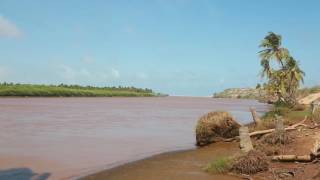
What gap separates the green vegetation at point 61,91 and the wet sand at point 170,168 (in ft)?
256

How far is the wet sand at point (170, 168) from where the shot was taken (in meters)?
11.4

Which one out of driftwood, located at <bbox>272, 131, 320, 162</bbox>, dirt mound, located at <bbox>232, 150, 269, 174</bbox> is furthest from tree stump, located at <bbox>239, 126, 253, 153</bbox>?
dirt mound, located at <bbox>232, 150, 269, 174</bbox>

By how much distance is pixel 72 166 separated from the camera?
14180 millimetres

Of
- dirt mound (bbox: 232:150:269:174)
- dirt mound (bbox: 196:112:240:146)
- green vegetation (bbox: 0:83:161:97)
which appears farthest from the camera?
green vegetation (bbox: 0:83:161:97)

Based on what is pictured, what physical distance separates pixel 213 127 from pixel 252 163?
733 cm

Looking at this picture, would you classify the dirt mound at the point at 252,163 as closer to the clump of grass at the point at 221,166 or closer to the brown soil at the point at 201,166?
the brown soil at the point at 201,166

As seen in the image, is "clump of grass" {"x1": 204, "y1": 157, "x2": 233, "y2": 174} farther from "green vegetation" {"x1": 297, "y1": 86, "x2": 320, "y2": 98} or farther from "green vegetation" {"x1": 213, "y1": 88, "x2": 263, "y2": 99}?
"green vegetation" {"x1": 213, "y1": 88, "x2": 263, "y2": 99}

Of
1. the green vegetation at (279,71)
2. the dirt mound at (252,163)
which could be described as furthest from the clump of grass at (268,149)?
the green vegetation at (279,71)

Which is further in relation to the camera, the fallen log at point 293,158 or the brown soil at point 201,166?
the fallen log at point 293,158

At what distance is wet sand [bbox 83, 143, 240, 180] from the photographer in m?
11.4

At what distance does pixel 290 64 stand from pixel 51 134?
36.8 meters

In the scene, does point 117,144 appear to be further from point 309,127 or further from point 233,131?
point 309,127

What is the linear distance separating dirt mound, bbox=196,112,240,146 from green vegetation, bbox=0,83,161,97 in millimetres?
75787

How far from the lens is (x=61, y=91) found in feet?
346
